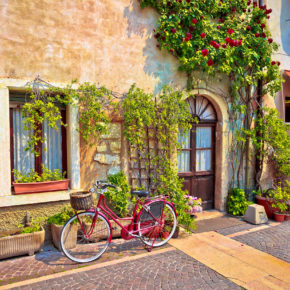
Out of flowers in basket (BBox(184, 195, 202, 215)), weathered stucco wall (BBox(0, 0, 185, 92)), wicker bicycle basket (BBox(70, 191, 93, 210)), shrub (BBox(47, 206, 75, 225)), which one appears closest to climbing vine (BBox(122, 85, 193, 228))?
flowers in basket (BBox(184, 195, 202, 215))

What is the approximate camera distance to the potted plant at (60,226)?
4.43m

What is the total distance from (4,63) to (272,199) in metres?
5.96

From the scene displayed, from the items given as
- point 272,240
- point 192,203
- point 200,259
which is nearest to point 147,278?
point 200,259

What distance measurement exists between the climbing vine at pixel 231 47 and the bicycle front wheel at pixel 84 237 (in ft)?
11.5

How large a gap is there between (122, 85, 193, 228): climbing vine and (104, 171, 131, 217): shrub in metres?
0.42

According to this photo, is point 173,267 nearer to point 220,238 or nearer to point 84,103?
point 220,238

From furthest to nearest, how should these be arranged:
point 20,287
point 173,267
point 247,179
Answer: point 247,179
point 173,267
point 20,287

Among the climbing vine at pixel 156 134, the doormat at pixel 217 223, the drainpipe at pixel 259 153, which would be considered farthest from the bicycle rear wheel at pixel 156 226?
the drainpipe at pixel 259 153

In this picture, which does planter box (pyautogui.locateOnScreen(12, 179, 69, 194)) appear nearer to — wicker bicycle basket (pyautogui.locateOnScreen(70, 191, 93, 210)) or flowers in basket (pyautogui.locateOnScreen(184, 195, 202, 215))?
wicker bicycle basket (pyautogui.locateOnScreen(70, 191, 93, 210))

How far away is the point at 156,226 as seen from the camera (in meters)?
4.72

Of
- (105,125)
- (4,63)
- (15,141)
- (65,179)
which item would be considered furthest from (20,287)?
(4,63)

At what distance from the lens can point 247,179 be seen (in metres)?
7.21

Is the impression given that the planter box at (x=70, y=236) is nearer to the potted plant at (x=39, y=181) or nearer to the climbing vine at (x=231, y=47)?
the potted plant at (x=39, y=181)

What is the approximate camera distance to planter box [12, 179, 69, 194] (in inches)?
179
